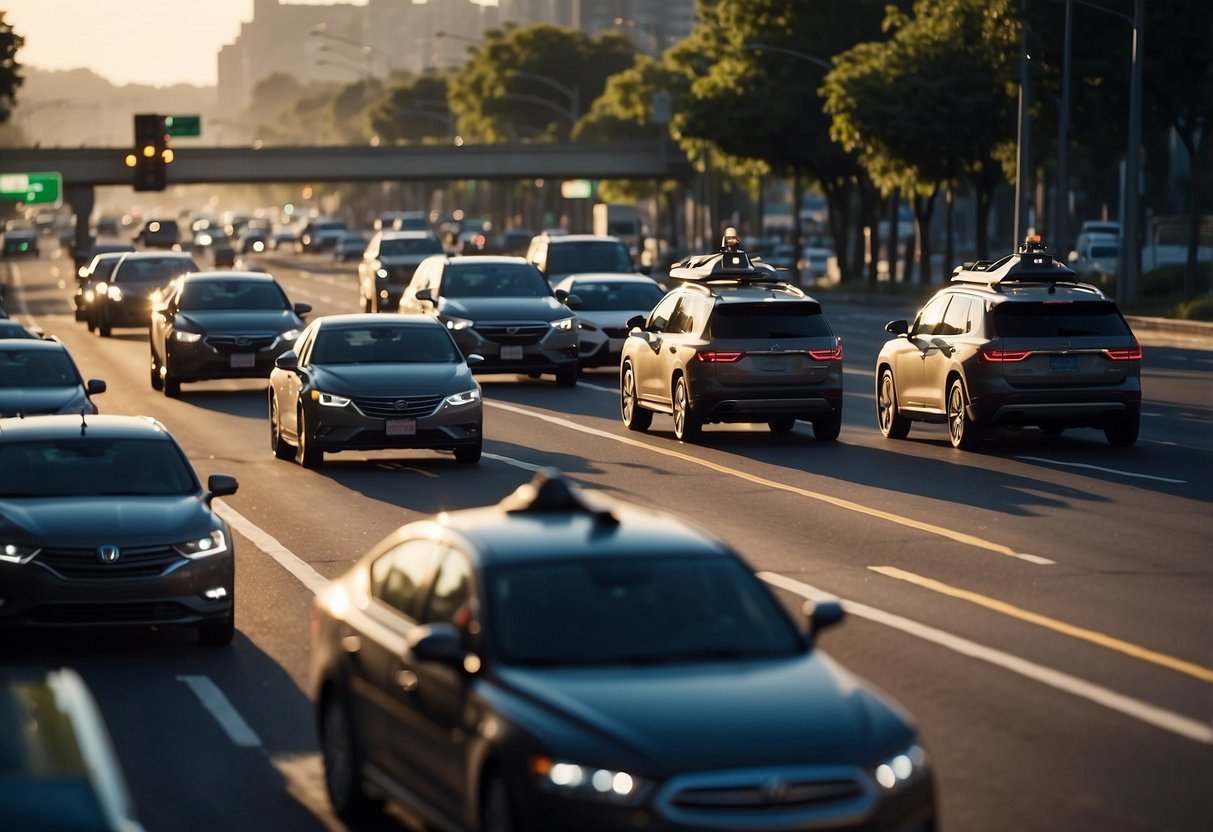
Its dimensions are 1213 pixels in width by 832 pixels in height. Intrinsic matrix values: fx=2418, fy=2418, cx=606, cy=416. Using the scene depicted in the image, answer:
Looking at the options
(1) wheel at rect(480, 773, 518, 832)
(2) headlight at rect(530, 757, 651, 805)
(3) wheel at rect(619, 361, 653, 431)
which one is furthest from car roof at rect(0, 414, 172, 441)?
(3) wheel at rect(619, 361, 653, 431)

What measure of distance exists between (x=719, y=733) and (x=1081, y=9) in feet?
169

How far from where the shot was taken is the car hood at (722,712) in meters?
7.62

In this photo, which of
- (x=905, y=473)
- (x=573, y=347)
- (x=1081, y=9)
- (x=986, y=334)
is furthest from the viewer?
(x=1081, y=9)

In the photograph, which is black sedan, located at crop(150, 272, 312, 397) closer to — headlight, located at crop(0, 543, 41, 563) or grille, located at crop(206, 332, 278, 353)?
grille, located at crop(206, 332, 278, 353)

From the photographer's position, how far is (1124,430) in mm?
25172

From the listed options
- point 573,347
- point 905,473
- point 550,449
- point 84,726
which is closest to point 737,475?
point 905,473

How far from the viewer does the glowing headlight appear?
7.66 meters

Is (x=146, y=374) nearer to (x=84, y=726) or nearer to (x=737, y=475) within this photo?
(x=737, y=475)

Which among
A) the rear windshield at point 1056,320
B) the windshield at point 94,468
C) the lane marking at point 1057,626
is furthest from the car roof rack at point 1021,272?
the windshield at point 94,468

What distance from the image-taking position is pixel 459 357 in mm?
25188

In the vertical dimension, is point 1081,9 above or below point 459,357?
above

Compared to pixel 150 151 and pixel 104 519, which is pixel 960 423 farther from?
pixel 150 151

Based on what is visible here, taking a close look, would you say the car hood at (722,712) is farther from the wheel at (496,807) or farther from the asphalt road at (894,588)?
the asphalt road at (894,588)

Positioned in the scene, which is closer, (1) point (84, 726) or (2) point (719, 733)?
(1) point (84, 726)
